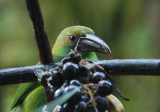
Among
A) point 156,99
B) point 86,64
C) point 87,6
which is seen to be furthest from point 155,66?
point 87,6

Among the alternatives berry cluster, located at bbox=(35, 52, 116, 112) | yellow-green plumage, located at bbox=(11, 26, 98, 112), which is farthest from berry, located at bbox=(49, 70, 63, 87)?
yellow-green plumage, located at bbox=(11, 26, 98, 112)

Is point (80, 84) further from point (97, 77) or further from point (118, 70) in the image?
point (118, 70)

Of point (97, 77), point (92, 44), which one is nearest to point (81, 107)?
point (97, 77)

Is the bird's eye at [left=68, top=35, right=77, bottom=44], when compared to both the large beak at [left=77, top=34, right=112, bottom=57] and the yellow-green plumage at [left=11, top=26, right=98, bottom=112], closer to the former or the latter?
the yellow-green plumage at [left=11, top=26, right=98, bottom=112]

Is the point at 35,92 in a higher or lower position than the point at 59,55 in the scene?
lower

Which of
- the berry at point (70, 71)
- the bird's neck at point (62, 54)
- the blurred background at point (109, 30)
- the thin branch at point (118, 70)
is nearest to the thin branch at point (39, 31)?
the thin branch at point (118, 70)

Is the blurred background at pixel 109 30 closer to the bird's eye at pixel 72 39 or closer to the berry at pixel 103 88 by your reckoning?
the bird's eye at pixel 72 39
